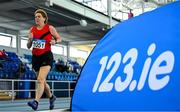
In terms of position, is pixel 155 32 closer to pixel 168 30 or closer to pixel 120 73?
pixel 168 30

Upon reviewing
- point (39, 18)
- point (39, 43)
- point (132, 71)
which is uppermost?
point (39, 18)

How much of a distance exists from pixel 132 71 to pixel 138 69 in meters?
0.05

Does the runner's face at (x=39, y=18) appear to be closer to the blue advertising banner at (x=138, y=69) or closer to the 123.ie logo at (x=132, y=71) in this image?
the blue advertising banner at (x=138, y=69)

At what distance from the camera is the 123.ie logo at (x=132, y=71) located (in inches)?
86.0

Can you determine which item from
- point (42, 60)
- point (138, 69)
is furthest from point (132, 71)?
point (42, 60)

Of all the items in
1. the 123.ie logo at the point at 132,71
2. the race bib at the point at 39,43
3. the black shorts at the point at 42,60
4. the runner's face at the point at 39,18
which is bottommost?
the 123.ie logo at the point at 132,71

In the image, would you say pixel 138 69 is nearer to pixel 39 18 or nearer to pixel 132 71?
pixel 132 71

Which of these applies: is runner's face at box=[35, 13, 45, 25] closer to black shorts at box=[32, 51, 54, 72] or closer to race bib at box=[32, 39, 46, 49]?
race bib at box=[32, 39, 46, 49]

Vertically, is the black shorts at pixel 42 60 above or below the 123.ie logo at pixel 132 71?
above

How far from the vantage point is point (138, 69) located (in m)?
2.37

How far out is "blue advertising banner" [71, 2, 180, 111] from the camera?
2.17 m

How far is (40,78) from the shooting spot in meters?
4.43

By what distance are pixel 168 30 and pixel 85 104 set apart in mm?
858

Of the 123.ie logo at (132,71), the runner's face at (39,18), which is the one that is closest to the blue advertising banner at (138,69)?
the 123.ie logo at (132,71)
